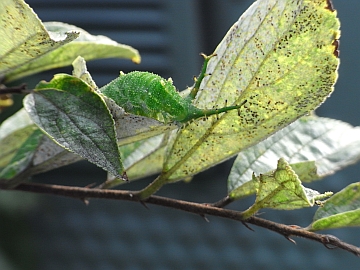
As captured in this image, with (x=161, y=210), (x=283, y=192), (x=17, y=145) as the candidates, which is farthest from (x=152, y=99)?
(x=161, y=210)

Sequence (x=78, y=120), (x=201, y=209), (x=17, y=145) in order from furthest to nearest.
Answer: (x=17, y=145) → (x=201, y=209) → (x=78, y=120)

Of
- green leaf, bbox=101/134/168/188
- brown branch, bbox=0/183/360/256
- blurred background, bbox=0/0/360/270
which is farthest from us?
blurred background, bbox=0/0/360/270

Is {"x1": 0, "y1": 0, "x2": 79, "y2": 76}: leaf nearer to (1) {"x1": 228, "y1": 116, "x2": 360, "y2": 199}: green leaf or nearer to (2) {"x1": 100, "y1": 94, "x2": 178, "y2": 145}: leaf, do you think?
(2) {"x1": 100, "y1": 94, "x2": 178, "y2": 145}: leaf

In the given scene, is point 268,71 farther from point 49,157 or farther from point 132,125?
point 49,157

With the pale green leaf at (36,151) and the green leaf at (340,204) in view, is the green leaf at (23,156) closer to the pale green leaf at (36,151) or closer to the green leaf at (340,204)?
the pale green leaf at (36,151)

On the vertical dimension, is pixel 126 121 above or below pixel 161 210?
above

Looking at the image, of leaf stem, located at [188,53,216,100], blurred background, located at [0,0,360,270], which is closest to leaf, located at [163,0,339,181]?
leaf stem, located at [188,53,216,100]

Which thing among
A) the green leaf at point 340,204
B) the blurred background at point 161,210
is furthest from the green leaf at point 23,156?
the blurred background at point 161,210
